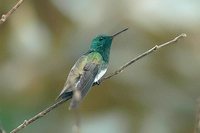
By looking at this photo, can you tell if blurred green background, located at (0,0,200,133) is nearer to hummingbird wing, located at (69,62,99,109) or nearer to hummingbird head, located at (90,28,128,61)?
hummingbird head, located at (90,28,128,61)

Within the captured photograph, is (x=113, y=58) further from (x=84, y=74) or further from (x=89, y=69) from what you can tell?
(x=84, y=74)

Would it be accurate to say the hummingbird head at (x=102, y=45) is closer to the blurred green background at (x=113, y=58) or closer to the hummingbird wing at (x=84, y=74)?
the hummingbird wing at (x=84, y=74)

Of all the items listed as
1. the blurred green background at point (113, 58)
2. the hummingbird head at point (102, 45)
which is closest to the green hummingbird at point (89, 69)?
the hummingbird head at point (102, 45)

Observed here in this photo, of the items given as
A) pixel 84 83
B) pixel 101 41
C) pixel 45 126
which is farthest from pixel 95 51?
pixel 45 126

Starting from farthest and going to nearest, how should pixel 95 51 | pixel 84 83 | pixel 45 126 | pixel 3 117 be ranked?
1. pixel 45 126
2. pixel 3 117
3. pixel 95 51
4. pixel 84 83

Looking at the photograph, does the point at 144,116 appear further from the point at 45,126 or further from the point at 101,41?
the point at 101,41

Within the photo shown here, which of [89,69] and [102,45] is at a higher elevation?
[102,45]

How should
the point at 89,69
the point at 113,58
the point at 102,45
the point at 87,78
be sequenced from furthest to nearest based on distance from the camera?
the point at 113,58
the point at 102,45
the point at 89,69
the point at 87,78

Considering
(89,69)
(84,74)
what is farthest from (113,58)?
(84,74)

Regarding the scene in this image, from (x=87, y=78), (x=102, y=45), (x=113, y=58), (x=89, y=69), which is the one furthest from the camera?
(x=113, y=58)
